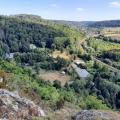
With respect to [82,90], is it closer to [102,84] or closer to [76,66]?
[102,84]

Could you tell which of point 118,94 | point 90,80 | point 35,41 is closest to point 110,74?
point 90,80

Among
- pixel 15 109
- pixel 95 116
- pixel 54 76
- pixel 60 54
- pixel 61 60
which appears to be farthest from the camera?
pixel 60 54

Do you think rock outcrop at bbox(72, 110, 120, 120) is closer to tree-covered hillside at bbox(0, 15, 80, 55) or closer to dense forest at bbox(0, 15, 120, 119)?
dense forest at bbox(0, 15, 120, 119)

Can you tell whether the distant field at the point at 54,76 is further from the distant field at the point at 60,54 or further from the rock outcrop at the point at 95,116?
the rock outcrop at the point at 95,116

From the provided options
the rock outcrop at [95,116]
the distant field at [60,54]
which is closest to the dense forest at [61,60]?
the distant field at [60,54]

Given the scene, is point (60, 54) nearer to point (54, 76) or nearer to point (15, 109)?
point (54, 76)

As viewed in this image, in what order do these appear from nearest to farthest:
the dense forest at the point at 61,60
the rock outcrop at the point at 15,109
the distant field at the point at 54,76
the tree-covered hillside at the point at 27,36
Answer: the rock outcrop at the point at 15,109 → the dense forest at the point at 61,60 → the distant field at the point at 54,76 → the tree-covered hillside at the point at 27,36

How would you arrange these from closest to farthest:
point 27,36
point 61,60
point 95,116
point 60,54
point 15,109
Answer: point 15,109, point 95,116, point 61,60, point 60,54, point 27,36

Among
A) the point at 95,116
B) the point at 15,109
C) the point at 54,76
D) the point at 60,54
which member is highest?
the point at 15,109

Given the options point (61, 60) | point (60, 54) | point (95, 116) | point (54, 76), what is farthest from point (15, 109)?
point (60, 54)

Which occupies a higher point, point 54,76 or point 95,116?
point 95,116
